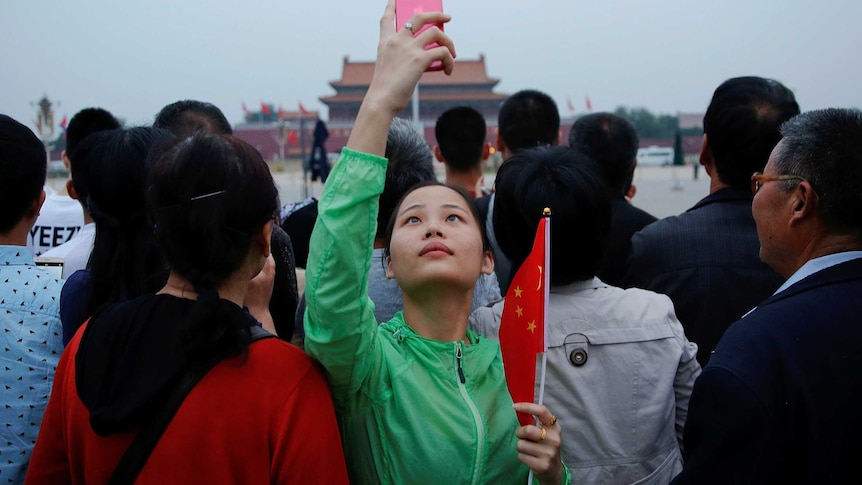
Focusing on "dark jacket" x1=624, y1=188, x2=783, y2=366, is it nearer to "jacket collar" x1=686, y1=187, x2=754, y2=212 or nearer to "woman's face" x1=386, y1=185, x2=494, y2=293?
"jacket collar" x1=686, y1=187, x2=754, y2=212

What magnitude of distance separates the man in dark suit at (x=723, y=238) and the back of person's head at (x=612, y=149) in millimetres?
681

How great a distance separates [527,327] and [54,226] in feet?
7.78

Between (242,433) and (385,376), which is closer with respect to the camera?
(242,433)

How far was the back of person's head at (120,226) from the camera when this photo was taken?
1.51 m

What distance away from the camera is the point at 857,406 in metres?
1.20

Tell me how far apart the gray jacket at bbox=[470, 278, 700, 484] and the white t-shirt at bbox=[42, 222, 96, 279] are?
1.39 m

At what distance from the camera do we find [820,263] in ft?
Answer: 4.54

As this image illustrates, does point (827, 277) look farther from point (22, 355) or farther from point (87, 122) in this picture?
point (87, 122)

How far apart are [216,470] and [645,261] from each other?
145 centimetres

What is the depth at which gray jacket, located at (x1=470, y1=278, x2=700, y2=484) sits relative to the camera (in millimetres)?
1579

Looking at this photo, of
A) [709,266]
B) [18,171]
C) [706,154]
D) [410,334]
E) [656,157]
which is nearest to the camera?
[410,334]

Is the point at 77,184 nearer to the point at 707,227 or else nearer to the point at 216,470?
the point at 216,470

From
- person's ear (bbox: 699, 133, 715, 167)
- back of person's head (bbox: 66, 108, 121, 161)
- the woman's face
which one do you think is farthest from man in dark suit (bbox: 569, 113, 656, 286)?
back of person's head (bbox: 66, 108, 121, 161)

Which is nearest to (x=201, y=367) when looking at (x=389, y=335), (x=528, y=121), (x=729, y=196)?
(x=389, y=335)
